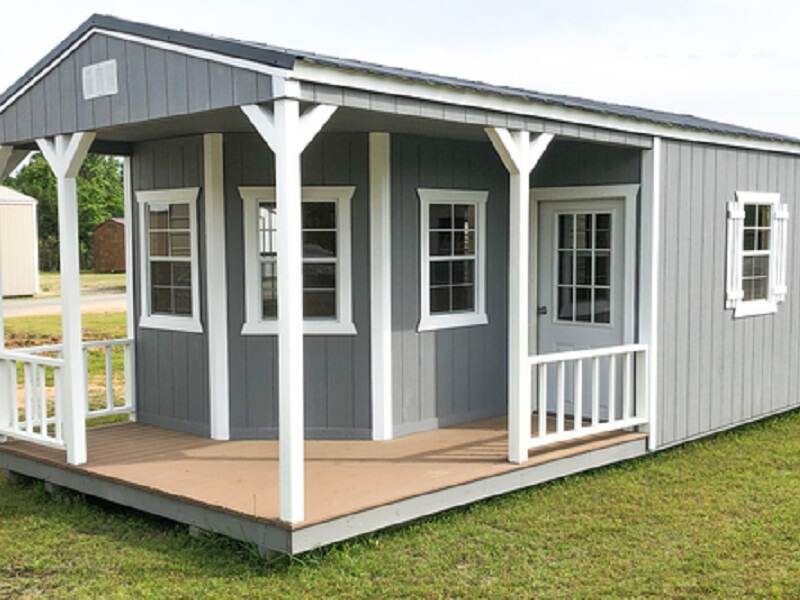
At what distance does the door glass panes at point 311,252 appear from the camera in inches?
276

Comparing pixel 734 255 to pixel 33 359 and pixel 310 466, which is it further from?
pixel 33 359

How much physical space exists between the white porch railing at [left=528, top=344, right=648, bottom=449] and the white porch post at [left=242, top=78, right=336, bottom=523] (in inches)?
80.9

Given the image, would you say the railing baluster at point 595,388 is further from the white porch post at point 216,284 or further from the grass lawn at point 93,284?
the grass lawn at point 93,284

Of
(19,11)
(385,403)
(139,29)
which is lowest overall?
(385,403)

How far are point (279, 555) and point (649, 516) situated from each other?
7.94ft

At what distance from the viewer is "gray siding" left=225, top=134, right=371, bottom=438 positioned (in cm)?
697

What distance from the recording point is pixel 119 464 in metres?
6.23

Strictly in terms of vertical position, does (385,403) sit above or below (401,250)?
below

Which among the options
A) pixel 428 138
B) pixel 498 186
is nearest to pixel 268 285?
pixel 428 138

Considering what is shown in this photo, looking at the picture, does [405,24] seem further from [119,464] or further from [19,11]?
[119,464]

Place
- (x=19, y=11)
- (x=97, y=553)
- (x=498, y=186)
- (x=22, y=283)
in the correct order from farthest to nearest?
(x=22, y=283)
(x=19, y=11)
(x=498, y=186)
(x=97, y=553)

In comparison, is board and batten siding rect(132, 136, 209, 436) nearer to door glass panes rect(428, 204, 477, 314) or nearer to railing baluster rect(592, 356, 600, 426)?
door glass panes rect(428, 204, 477, 314)

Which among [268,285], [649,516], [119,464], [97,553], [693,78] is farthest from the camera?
[693,78]

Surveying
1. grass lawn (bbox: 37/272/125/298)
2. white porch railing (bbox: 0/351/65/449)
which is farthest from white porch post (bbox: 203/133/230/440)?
grass lawn (bbox: 37/272/125/298)
